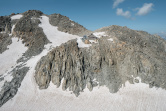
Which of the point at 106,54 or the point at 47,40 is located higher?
the point at 47,40

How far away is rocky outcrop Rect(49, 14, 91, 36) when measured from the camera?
3542cm

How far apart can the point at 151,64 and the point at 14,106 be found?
955 inches

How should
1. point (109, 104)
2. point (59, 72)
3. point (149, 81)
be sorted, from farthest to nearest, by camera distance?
point (59, 72)
point (149, 81)
point (109, 104)

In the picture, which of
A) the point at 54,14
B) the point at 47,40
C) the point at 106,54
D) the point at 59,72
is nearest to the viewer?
the point at 59,72

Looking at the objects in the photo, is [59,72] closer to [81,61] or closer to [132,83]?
[81,61]

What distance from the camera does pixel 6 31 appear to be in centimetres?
3847

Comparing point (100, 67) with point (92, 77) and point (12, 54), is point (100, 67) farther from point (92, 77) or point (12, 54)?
point (12, 54)

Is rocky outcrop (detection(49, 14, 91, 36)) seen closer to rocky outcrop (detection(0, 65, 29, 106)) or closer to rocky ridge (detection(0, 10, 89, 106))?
rocky ridge (detection(0, 10, 89, 106))

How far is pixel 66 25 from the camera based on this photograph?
39156 mm

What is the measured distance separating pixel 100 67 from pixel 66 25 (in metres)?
25.9

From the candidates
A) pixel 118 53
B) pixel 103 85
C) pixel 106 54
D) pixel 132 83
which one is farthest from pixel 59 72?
pixel 132 83

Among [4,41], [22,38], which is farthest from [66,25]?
[4,41]

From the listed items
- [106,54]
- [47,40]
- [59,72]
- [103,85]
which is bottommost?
[103,85]

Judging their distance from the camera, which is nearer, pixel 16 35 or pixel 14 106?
pixel 14 106
